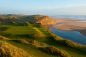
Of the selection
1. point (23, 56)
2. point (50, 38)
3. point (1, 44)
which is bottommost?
point (50, 38)

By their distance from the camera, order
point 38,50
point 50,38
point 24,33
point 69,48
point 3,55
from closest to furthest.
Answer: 1. point 3,55
2. point 38,50
3. point 69,48
4. point 50,38
5. point 24,33

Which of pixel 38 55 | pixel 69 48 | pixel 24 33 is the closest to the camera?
pixel 38 55

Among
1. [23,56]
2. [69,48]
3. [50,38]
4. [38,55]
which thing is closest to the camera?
[23,56]

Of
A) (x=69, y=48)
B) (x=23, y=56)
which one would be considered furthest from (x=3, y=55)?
(x=69, y=48)

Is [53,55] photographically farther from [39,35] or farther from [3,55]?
[39,35]

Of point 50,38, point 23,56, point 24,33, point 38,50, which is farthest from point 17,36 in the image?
point 23,56

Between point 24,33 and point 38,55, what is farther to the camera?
point 24,33

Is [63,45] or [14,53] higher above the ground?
[14,53]

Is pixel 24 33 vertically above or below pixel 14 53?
below

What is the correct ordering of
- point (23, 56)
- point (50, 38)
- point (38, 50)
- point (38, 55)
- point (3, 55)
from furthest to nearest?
point (50, 38), point (38, 50), point (38, 55), point (23, 56), point (3, 55)

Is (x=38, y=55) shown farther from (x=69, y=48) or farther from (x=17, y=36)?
(x=17, y=36)
